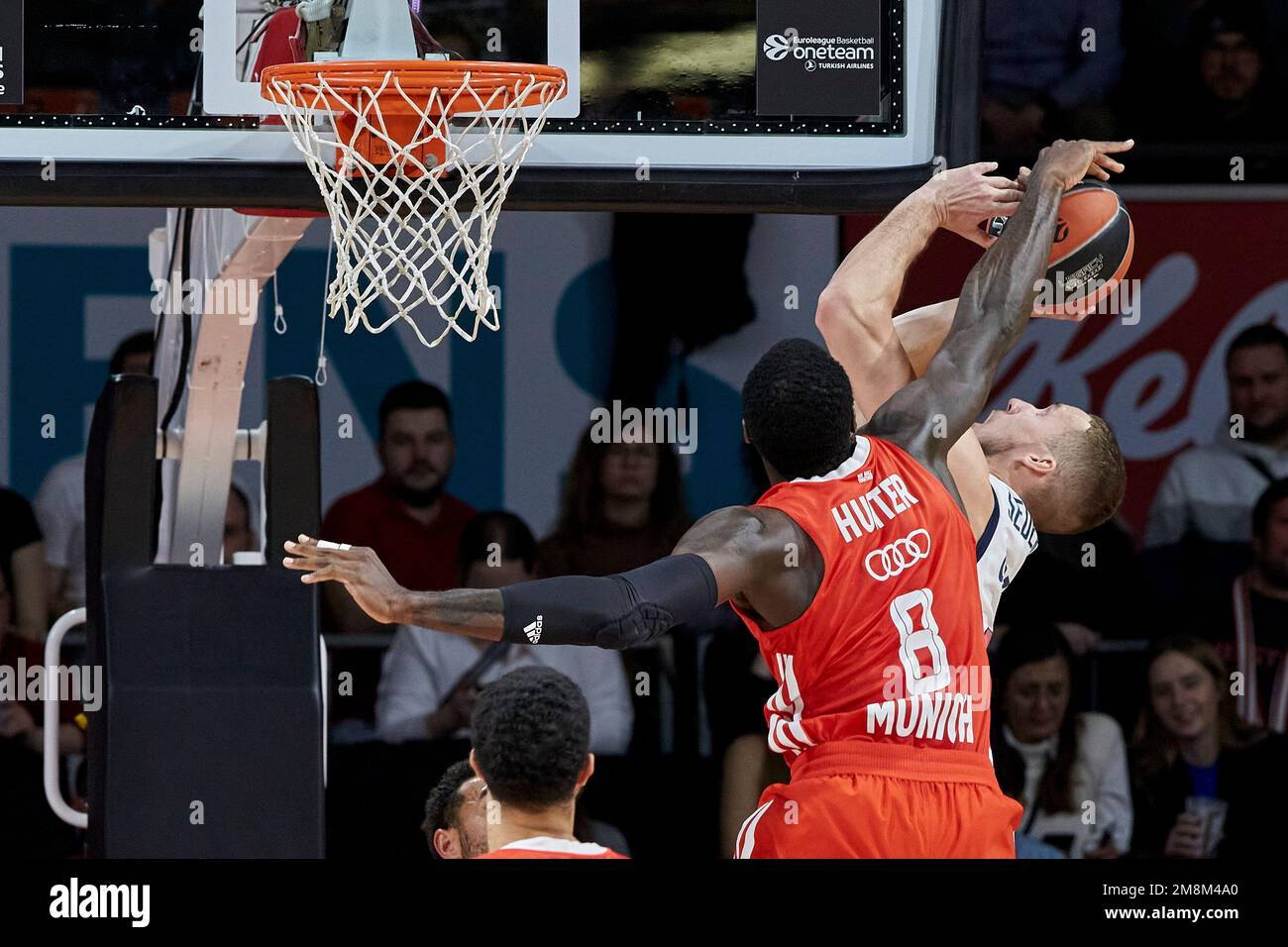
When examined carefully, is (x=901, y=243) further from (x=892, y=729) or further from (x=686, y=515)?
(x=686, y=515)

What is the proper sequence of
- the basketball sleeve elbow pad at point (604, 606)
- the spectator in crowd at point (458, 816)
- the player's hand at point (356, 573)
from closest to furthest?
1. the player's hand at point (356, 573)
2. the basketball sleeve elbow pad at point (604, 606)
3. the spectator in crowd at point (458, 816)

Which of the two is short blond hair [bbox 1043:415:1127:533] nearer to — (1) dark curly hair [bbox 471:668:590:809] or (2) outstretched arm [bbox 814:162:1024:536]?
(2) outstretched arm [bbox 814:162:1024:536]

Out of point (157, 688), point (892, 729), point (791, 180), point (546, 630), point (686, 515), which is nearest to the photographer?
point (546, 630)

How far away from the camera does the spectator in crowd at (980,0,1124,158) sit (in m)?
7.04

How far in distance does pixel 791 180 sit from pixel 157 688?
2028 millimetres

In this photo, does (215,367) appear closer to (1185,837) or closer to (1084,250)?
(1084,250)

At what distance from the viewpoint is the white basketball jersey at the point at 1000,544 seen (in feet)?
12.2

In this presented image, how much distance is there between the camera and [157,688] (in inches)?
190

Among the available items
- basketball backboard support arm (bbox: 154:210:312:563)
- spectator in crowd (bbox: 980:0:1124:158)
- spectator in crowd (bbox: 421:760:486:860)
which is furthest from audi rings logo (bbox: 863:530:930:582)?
spectator in crowd (bbox: 980:0:1124:158)

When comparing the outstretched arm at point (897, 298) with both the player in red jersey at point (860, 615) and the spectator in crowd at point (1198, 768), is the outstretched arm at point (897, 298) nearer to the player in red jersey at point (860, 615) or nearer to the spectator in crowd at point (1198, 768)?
the player in red jersey at point (860, 615)

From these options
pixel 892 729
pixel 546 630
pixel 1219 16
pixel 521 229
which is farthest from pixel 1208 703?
pixel 546 630

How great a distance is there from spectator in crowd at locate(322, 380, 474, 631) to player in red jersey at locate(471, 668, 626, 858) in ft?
12.7

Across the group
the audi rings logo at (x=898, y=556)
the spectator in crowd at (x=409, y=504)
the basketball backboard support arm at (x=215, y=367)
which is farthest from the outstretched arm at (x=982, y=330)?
the spectator in crowd at (x=409, y=504)

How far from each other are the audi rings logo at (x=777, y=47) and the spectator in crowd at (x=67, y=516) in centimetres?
303
